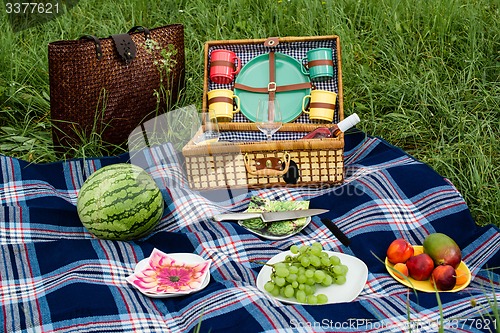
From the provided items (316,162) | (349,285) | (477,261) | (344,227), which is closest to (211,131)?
(316,162)

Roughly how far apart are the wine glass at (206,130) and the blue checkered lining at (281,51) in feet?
0.55

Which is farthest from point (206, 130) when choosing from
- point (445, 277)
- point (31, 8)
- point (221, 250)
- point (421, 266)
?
point (31, 8)

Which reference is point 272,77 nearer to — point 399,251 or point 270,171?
point 270,171

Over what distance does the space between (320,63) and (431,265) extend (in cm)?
165

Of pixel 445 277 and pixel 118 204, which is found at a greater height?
pixel 118 204

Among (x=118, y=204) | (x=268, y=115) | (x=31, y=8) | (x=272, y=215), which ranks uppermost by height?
(x=31, y=8)

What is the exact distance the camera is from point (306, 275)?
2279 millimetres

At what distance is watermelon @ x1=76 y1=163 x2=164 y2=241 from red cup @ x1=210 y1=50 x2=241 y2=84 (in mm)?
1161

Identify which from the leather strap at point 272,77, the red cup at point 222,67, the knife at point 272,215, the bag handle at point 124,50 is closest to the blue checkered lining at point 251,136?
the leather strap at point 272,77

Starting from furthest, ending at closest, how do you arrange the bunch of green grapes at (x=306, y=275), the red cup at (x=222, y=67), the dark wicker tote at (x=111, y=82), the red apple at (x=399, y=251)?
the red cup at (x=222, y=67) < the dark wicker tote at (x=111, y=82) < the red apple at (x=399, y=251) < the bunch of green grapes at (x=306, y=275)

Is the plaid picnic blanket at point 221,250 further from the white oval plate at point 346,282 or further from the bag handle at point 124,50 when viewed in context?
the bag handle at point 124,50

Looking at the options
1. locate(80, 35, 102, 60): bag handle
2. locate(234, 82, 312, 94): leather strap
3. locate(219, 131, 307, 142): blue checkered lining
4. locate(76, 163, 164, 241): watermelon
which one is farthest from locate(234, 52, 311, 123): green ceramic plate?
locate(76, 163, 164, 241): watermelon

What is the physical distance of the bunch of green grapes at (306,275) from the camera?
2266 mm

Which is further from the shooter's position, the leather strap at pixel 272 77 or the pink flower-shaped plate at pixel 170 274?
the leather strap at pixel 272 77
